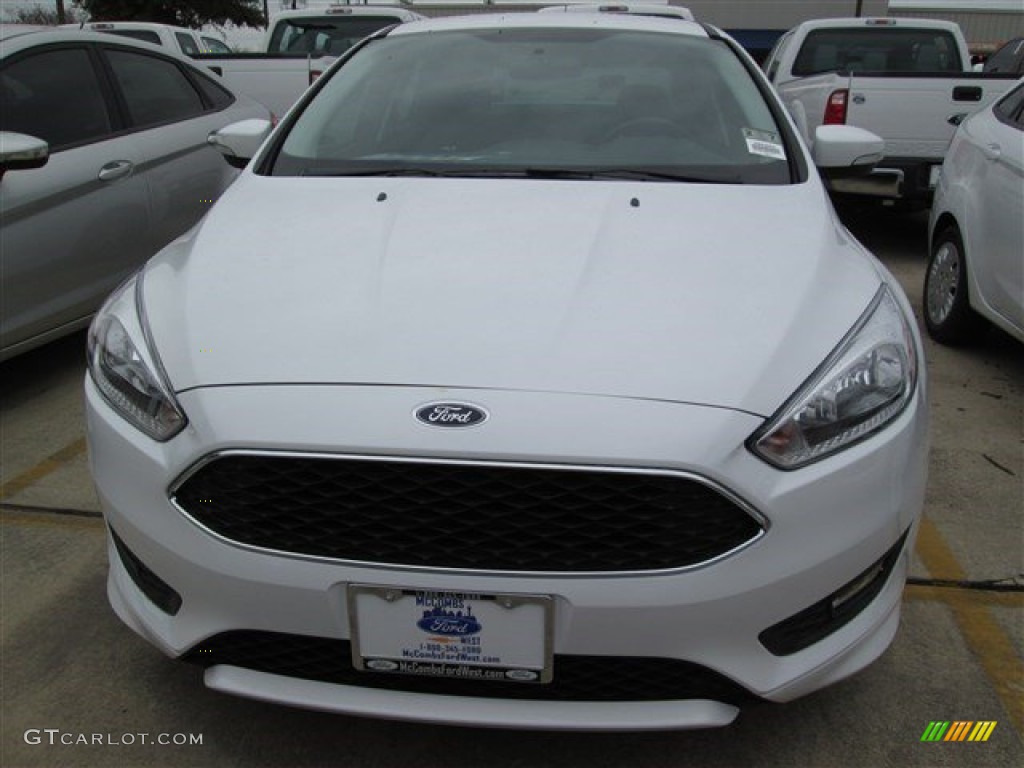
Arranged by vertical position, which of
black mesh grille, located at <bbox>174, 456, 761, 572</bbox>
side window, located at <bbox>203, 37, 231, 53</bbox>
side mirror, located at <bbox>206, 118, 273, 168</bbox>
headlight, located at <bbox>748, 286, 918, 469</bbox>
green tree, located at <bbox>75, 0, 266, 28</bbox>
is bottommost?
green tree, located at <bbox>75, 0, 266, 28</bbox>

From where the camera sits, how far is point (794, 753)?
208 centimetres

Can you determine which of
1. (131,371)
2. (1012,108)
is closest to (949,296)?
(1012,108)

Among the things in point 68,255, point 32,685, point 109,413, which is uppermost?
point 109,413

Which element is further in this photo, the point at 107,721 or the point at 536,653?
the point at 107,721

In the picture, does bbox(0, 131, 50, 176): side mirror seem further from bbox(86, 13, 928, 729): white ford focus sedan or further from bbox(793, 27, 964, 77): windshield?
bbox(793, 27, 964, 77): windshield

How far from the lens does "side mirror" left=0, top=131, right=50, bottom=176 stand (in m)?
3.67

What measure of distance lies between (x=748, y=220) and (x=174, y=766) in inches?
72.8

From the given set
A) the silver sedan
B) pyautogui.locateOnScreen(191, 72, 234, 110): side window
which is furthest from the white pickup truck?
the silver sedan

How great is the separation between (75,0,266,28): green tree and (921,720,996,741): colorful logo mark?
26.8 metres

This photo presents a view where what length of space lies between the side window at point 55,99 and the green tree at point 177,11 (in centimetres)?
2297

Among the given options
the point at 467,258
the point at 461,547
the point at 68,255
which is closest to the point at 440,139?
the point at 467,258

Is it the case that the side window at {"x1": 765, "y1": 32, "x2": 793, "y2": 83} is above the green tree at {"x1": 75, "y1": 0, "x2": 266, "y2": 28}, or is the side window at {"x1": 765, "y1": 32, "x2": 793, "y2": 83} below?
above

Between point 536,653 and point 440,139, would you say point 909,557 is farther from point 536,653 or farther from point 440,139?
point 440,139

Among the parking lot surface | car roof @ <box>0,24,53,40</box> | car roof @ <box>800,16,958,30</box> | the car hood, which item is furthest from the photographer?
car roof @ <box>800,16,958,30</box>
